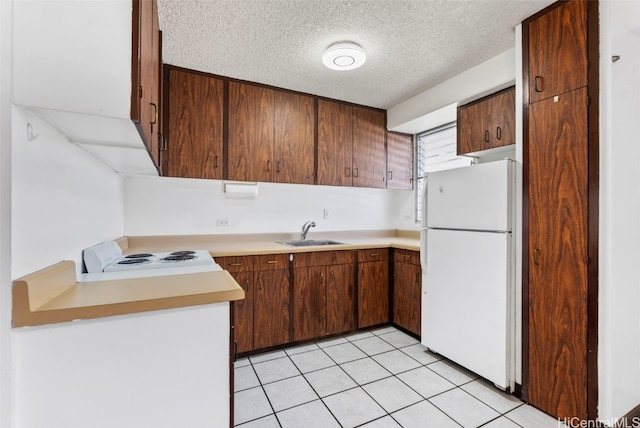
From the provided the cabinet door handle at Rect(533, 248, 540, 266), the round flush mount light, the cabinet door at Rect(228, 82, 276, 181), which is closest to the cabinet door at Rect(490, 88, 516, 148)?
the cabinet door handle at Rect(533, 248, 540, 266)

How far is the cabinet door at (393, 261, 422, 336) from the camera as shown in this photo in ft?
8.66

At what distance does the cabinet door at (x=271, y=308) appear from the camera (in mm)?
2436

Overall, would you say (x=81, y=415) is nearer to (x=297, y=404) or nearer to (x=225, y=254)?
(x=297, y=404)

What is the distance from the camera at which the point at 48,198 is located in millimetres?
1061

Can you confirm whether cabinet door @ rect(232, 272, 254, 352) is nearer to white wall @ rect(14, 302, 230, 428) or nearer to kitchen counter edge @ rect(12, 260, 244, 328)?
kitchen counter edge @ rect(12, 260, 244, 328)

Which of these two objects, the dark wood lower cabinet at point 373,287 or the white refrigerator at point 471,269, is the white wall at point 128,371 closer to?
the white refrigerator at point 471,269

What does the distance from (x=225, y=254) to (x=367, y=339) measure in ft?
4.93

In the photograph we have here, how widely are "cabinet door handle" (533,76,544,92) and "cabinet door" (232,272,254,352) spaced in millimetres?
2328

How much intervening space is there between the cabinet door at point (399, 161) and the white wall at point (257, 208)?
230 millimetres

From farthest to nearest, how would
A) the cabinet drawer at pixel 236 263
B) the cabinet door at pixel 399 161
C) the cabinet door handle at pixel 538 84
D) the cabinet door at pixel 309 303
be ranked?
the cabinet door at pixel 399 161 → the cabinet door at pixel 309 303 → the cabinet drawer at pixel 236 263 → the cabinet door handle at pixel 538 84

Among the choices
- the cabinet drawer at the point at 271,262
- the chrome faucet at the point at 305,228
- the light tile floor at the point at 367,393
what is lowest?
the light tile floor at the point at 367,393

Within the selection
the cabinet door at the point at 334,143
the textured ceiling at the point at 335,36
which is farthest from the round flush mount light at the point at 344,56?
the cabinet door at the point at 334,143

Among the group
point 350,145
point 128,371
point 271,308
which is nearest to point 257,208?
point 271,308
